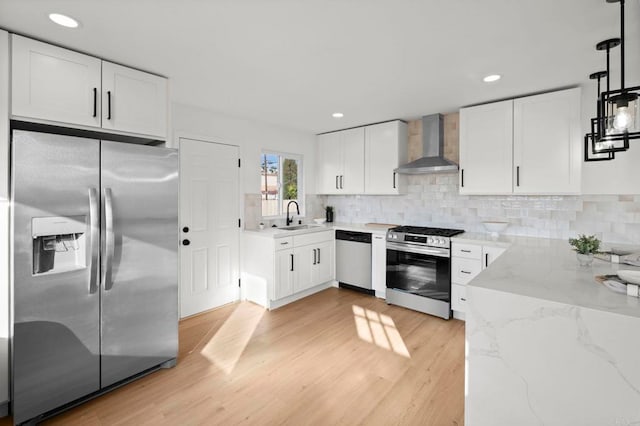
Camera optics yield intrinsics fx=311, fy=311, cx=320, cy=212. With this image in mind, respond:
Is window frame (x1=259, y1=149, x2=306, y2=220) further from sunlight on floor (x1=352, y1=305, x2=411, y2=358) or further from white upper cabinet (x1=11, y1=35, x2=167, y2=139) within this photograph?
white upper cabinet (x1=11, y1=35, x2=167, y2=139)

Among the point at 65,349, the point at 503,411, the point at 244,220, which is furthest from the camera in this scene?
the point at 244,220

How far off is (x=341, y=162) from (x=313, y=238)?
1331mm

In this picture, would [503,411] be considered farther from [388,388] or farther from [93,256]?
[93,256]

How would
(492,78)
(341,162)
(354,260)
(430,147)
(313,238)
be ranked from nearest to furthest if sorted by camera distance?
(492,78) < (430,147) < (313,238) < (354,260) < (341,162)

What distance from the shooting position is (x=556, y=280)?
5.21 feet

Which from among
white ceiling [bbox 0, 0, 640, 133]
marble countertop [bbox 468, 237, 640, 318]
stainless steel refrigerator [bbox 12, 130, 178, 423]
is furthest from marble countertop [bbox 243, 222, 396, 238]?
marble countertop [bbox 468, 237, 640, 318]

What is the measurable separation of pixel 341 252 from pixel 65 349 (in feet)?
10.7

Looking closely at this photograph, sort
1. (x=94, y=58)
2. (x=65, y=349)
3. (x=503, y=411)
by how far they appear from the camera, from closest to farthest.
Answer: (x=503, y=411) → (x=65, y=349) → (x=94, y=58)

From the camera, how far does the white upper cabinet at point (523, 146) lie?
293cm

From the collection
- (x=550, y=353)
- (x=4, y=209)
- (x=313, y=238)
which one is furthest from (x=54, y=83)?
(x=550, y=353)

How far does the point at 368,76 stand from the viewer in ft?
8.88

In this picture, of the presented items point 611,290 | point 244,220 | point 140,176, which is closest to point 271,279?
point 244,220

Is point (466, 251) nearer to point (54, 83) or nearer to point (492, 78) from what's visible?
point (492, 78)

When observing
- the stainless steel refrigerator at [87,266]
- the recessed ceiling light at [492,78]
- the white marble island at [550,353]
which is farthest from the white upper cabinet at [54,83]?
the recessed ceiling light at [492,78]
